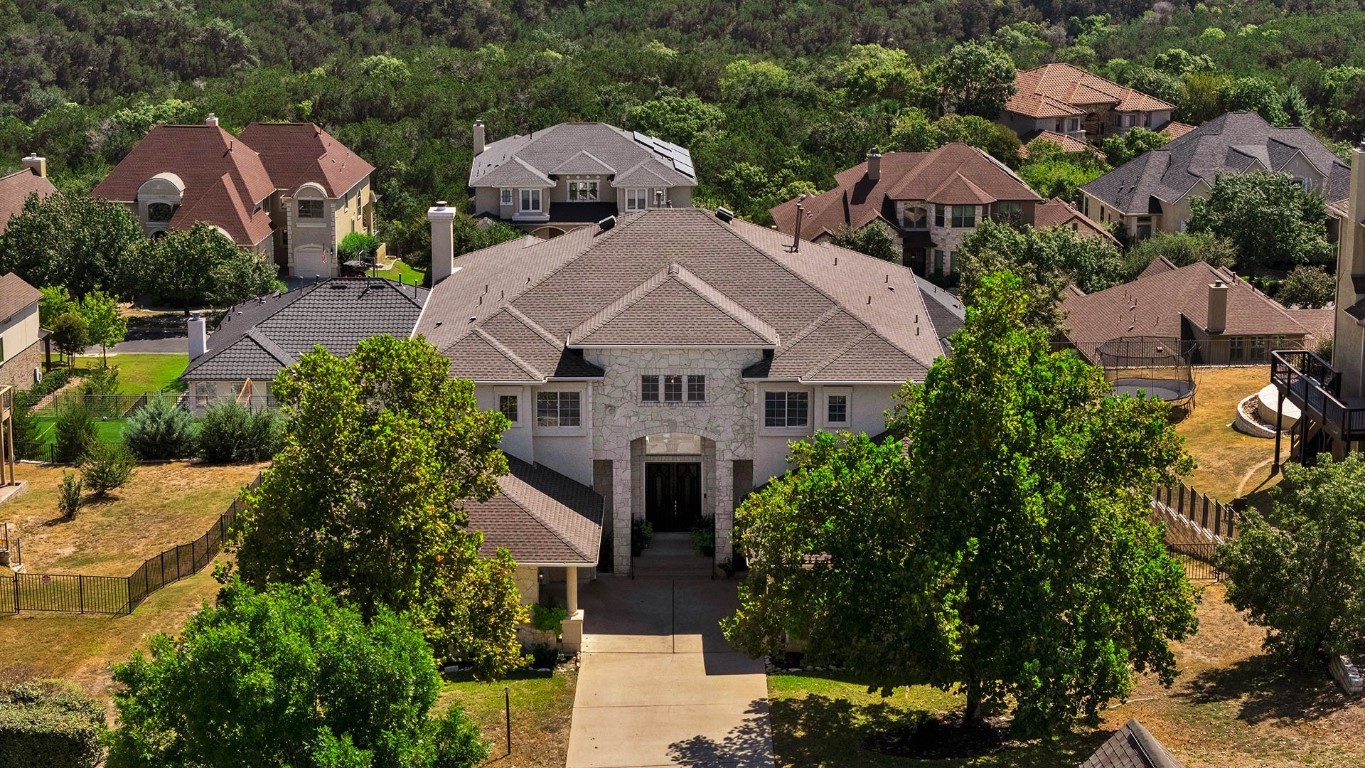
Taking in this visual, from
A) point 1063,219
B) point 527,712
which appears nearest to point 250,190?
point 1063,219

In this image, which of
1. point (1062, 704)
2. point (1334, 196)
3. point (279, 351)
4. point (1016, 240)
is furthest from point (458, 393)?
point (1334, 196)

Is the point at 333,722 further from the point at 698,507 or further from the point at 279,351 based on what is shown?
the point at 279,351

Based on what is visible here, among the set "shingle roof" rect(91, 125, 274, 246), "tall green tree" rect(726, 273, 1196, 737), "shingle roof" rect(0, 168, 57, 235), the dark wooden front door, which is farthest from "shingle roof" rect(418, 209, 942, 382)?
"shingle roof" rect(0, 168, 57, 235)

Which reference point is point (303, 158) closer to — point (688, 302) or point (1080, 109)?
point (688, 302)

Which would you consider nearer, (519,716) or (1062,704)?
(1062,704)

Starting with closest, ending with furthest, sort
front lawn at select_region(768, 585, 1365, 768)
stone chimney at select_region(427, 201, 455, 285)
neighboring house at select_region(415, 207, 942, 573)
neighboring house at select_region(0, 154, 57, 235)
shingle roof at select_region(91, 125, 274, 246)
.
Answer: front lawn at select_region(768, 585, 1365, 768), neighboring house at select_region(415, 207, 942, 573), stone chimney at select_region(427, 201, 455, 285), neighboring house at select_region(0, 154, 57, 235), shingle roof at select_region(91, 125, 274, 246)

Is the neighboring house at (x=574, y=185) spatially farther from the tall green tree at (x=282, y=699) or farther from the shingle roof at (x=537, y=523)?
the tall green tree at (x=282, y=699)

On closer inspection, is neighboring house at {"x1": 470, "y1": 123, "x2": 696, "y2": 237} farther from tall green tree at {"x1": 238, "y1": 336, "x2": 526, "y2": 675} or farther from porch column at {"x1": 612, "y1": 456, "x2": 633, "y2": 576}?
tall green tree at {"x1": 238, "y1": 336, "x2": 526, "y2": 675}
